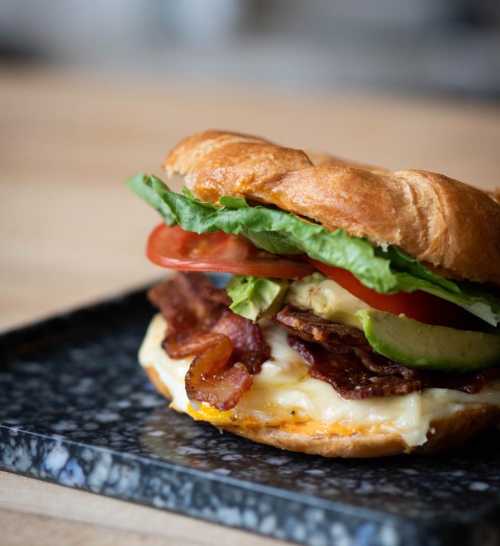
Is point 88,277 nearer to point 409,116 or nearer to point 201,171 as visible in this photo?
point 201,171

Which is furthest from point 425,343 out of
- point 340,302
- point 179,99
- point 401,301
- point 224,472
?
point 179,99

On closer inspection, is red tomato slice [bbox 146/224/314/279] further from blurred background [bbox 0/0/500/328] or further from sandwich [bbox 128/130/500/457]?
blurred background [bbox 0/0/500/328]

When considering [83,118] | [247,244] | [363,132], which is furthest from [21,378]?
[83,118]

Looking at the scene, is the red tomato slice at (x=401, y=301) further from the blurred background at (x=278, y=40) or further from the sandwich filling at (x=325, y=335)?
the blurred background at (x=278, y=40)

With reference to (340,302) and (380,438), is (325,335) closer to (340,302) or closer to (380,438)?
(340,302)

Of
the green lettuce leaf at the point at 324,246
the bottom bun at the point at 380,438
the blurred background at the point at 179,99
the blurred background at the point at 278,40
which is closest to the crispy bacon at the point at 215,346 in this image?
the bottom bun at the point at 380,438

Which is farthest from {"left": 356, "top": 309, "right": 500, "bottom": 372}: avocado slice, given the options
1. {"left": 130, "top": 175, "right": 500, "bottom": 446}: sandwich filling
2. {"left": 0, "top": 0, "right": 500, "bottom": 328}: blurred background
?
{"left": 0, "top": 0, "right": 500, "bottom": 328}: blurred background
